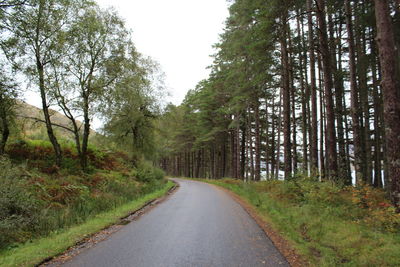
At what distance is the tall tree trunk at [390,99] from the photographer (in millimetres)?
6129

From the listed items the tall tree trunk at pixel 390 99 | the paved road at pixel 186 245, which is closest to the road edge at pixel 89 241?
the paved road at pixel 186 245

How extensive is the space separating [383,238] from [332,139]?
19.5 ft

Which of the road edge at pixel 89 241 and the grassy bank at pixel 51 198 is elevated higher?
the grassy bank at pixel 51 198

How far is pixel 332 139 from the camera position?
400 inches

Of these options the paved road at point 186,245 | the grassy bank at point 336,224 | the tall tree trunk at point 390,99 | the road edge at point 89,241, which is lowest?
the road edge at point 89,241

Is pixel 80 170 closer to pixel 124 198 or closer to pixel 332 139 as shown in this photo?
pixel 124 198

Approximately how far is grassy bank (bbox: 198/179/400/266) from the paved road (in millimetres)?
808

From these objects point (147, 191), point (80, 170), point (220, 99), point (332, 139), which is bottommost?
point (147, 191)

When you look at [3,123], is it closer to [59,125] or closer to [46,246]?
[59,125]

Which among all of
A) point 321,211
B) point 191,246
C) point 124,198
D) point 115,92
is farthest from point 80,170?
point 321,211

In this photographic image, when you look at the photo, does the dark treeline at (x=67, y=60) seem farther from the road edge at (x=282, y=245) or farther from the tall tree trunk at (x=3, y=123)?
the road edge at (x=282, y=245)

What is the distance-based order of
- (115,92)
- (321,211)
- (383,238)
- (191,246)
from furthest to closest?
(115,92)
(321,211)
(191,246)
(383,238)

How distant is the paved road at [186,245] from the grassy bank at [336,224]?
31.8 inches

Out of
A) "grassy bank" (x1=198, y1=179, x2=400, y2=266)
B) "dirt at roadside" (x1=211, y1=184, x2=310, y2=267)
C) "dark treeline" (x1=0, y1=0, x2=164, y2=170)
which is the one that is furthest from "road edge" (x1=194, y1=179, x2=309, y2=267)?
"dark treeline" (x1=0, y1=0, x2=164, y2=170)
